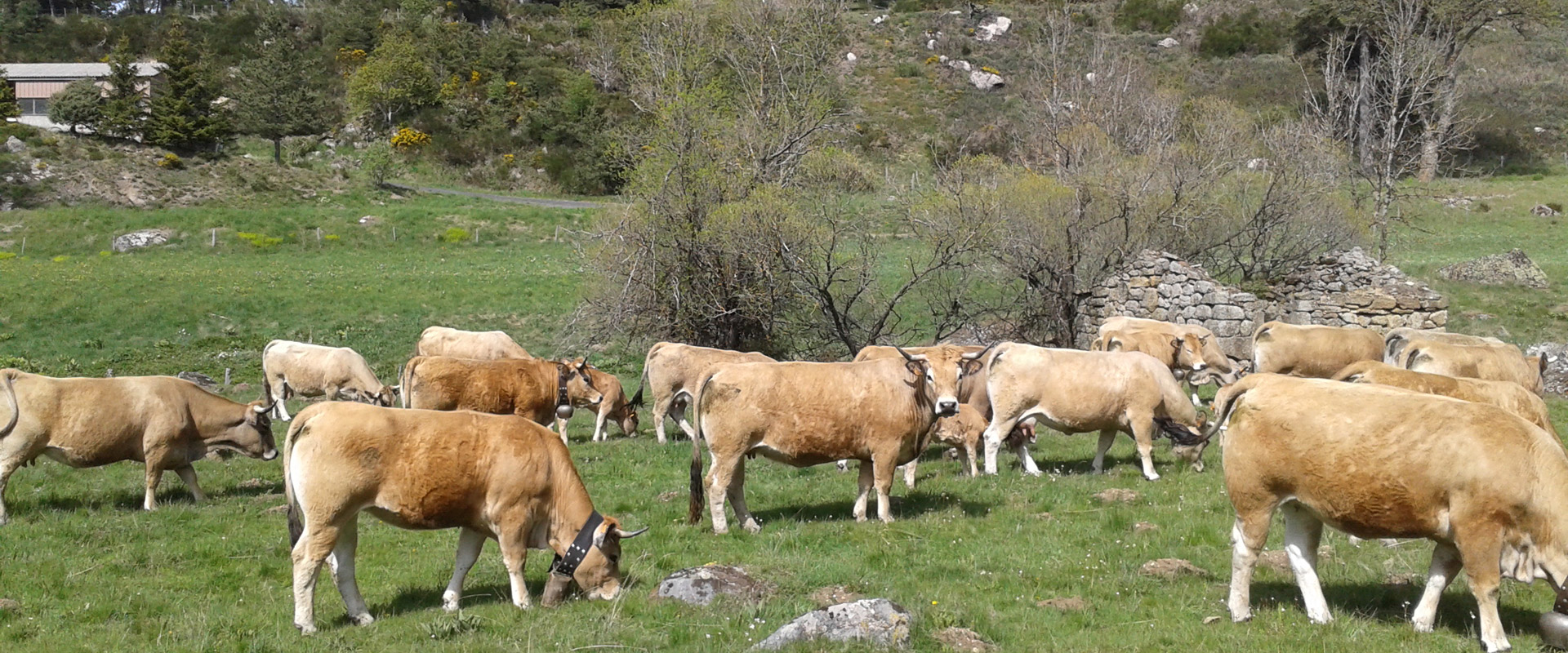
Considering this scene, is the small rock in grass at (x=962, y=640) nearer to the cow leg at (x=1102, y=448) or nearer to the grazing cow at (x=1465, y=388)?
the grazing cow at (x=1465, y=388)

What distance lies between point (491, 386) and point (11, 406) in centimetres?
620

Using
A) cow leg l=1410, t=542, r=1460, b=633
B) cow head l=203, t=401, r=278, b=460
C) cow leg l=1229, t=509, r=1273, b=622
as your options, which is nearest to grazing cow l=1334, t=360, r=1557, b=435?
cow leg l=1410, t=542, r=1460, b=633

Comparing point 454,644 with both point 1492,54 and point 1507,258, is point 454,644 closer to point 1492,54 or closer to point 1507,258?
point 1507,258

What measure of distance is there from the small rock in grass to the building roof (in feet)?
318

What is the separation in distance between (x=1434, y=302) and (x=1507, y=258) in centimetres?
1280

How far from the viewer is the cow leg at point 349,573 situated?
9.23 m

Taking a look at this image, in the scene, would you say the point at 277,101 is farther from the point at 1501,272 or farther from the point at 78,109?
the point at 1501,272

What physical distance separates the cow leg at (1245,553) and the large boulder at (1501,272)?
105 feet

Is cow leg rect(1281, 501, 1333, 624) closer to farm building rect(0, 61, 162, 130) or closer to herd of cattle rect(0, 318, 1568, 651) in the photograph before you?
herd of cattle rect(0, 318, 1568, 651)

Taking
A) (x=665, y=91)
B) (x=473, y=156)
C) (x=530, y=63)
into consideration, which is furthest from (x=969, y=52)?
(x=665, y=91)

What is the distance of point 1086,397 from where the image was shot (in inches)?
613

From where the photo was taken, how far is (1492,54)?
85188 millimetres

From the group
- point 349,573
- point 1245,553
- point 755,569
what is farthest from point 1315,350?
point 349,573

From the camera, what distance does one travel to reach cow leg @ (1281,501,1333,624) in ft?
29.0
